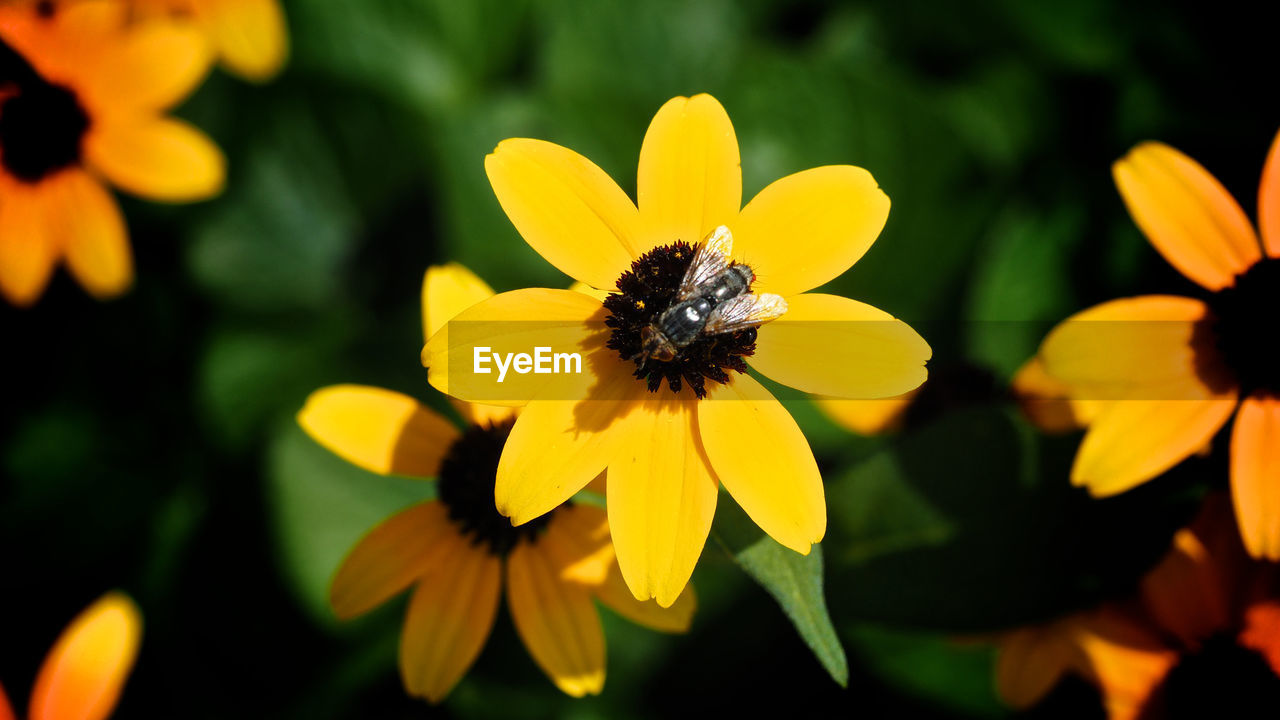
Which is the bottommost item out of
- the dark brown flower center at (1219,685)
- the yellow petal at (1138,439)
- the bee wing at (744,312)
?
the dark brown flower center at (1219,685)

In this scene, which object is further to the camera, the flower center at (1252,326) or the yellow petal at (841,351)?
the flower center at (1252,326)

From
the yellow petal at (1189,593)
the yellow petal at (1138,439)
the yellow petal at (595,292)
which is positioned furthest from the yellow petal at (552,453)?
the yellow petal at (1189,593)

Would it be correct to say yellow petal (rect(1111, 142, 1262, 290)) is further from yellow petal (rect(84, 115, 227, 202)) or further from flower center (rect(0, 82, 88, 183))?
flower center (rect(0, 82, 88, 183))

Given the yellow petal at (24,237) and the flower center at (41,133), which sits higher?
the flower center at (41,133)

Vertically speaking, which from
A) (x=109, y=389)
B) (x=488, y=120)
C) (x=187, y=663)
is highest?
(x=488, y=120)

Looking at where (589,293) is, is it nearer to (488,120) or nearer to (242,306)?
(488,120)

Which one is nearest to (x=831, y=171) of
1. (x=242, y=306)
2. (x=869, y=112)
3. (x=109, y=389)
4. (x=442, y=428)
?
(x=442, y=428)

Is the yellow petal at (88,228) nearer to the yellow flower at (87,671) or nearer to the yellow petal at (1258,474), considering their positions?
the yellow flower at (87,671)

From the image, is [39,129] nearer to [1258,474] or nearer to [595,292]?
[595,292]
